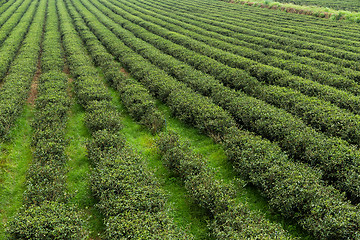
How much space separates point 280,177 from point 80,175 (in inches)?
346

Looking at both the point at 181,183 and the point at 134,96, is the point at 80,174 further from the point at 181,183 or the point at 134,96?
the point at 134,96

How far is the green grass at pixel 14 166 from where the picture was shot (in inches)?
356

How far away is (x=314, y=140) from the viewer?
416 inches

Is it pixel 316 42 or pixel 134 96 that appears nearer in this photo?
pixel 134 96

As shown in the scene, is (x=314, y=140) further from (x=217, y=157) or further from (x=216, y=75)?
(x=216, y=75)

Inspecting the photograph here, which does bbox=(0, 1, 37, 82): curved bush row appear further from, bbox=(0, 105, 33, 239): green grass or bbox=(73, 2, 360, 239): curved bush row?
bbox=(73, 2, 360, 239): curved bush row

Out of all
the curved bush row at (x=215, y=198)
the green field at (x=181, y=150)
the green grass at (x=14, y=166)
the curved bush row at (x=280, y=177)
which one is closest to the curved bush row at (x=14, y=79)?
the green field at (x=181, y=150)

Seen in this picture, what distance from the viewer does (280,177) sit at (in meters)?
8.81

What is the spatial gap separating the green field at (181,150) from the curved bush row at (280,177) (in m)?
0.05

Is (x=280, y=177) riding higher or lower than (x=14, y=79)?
lower

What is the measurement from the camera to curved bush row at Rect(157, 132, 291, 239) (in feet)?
23.2

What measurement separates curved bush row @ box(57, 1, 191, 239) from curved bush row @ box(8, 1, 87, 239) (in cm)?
114

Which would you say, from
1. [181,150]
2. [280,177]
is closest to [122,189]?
[181,150]

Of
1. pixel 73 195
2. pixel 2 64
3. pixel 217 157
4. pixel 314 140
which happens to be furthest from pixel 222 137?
pixel 2 64
